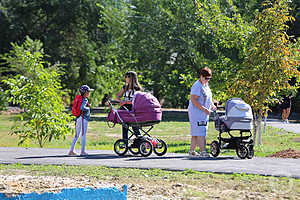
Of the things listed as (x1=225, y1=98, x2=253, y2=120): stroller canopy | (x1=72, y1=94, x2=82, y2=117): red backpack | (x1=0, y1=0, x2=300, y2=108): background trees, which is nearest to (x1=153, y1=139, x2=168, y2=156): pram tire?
(x1=225, y1=98, x2=253, y2=120): stroller canopy

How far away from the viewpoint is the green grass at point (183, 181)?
6.48 metres

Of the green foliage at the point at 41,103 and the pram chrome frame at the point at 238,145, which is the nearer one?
the pram chrome frame at the point at 238,145

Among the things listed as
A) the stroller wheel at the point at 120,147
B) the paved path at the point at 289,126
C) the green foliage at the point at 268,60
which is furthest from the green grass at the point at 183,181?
the paved path at the point at 289,126

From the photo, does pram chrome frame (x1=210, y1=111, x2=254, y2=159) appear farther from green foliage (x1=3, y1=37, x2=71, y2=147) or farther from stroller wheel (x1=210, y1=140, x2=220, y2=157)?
green foliage (x1=3, y1=37, x2=71, y2=147)

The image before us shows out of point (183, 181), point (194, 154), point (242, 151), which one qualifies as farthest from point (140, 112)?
point (183, 181)

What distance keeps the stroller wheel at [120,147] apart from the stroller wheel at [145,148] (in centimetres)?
44

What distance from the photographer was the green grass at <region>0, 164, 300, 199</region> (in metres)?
6.48

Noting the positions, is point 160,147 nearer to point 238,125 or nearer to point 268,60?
point 238,125

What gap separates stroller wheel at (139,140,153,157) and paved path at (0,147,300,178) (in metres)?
0.13

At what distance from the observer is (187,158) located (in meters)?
10.4

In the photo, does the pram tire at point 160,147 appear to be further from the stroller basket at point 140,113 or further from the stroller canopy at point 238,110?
the stroller canopy at point 238,110

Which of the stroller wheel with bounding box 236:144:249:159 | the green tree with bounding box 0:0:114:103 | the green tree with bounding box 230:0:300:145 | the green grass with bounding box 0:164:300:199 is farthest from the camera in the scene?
the green tree with bounding box 0:0:114:103

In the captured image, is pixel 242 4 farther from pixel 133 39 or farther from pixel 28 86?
pixel 28 86

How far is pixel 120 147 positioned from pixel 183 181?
3.77 m
